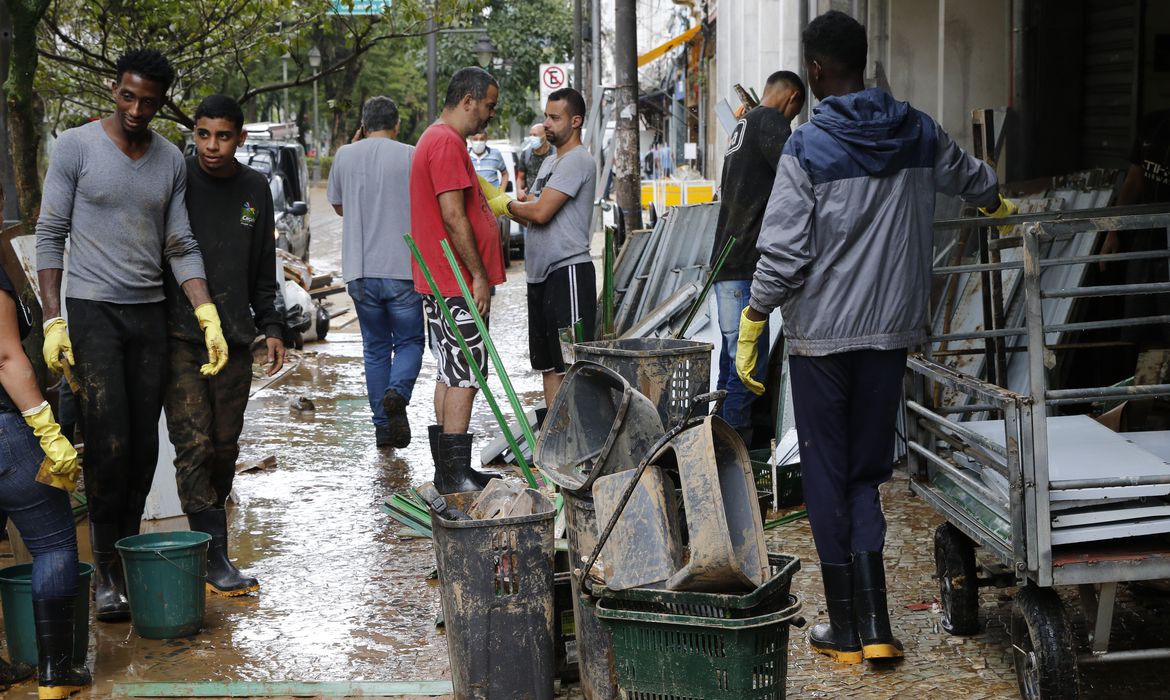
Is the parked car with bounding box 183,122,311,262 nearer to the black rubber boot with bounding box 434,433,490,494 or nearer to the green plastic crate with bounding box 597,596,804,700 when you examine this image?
the black rubber boot with bounding box 434,433,490,494

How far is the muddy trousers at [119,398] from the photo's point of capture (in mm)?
5023

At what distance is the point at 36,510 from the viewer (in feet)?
14.2

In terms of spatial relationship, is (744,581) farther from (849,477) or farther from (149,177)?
(149,177)

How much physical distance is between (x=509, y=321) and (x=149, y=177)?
988cm

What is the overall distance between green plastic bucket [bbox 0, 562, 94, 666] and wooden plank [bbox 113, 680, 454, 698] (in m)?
0.23

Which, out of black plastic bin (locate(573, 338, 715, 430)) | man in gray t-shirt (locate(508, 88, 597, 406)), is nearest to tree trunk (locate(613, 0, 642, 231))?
man in gray t-shirt (locate(508, 88, 597, 406))

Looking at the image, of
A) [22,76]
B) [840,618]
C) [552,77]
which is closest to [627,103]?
[22,76]

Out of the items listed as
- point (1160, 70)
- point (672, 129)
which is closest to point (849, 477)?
point (1160, 70)

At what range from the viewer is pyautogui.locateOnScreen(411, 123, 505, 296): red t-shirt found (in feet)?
21.9

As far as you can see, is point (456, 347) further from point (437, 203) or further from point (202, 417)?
point (202, 417)

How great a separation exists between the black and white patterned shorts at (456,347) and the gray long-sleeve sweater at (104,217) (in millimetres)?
1852

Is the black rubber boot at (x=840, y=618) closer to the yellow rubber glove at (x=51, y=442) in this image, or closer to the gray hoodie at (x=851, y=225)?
the gray hoodie at (x=851, y=225)

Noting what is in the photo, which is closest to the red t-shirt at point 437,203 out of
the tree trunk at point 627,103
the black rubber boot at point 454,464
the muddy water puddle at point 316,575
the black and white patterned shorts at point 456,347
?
the black and white patterned shorts at point 456,347

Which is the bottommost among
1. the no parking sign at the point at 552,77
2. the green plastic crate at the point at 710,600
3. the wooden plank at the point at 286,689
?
the wooden plank at the point at 286,689
